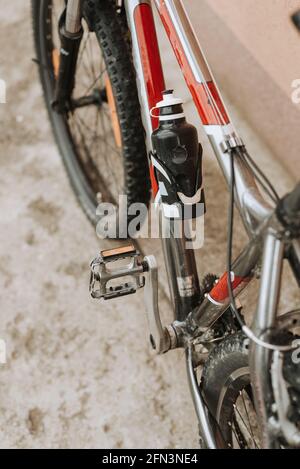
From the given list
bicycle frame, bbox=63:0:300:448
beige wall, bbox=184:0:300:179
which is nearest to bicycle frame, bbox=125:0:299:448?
bicycle frame, bbox=63:0:300:448

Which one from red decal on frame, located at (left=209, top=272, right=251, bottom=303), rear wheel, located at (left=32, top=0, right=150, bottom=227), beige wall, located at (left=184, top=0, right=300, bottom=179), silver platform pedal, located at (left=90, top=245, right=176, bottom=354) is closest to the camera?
red decal on frame, located at (left=209, top=272, right=251, bottom=303)

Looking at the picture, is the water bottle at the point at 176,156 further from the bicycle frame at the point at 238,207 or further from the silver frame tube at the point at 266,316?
the silver frame tube at the point at 266,316

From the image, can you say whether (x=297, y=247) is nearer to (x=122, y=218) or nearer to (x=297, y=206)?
(x=297, y=206)

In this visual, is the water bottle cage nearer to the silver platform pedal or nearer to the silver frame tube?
the silver platform pedal

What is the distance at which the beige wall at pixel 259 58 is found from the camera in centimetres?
110

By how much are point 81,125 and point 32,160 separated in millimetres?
208

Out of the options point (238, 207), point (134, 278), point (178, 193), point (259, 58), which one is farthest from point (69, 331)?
point (259, 58)

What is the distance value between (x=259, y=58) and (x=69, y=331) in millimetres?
876

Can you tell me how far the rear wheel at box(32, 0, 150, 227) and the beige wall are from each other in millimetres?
350

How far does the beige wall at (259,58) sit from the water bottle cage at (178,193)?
46cm

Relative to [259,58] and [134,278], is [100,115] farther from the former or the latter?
[134,278]

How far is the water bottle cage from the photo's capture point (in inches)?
30.5

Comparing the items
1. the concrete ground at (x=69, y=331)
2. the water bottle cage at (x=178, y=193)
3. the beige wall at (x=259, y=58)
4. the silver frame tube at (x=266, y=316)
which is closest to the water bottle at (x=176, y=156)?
the water bottle cage at (x=178, y=193)

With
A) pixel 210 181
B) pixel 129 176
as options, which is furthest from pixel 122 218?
pixel 210 181
